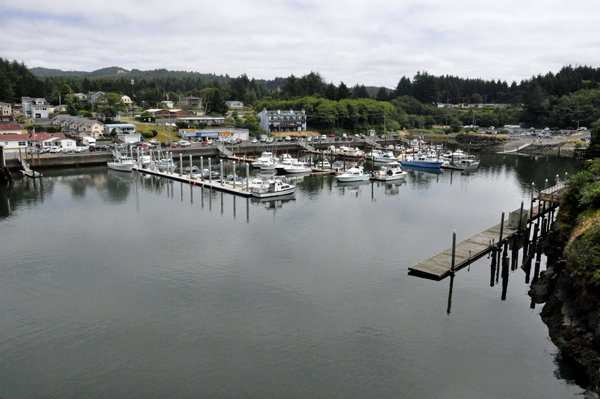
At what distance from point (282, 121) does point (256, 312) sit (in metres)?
79.6

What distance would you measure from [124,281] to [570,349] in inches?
726

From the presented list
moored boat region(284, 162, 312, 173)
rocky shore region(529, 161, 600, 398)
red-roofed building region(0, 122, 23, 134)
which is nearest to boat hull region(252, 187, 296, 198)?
moored boat region(284, 162, 312, 173)

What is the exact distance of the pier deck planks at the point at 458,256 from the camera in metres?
21.4

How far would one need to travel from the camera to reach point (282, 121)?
95.4 meters

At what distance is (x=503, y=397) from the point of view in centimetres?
1365

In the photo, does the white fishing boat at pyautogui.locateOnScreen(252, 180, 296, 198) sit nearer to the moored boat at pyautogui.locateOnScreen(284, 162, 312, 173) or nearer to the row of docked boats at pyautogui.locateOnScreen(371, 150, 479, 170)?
the moored boat at pyautogui.locateOnScreen(284, 162, 312, 173)

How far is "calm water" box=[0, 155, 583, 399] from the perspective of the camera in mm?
14383

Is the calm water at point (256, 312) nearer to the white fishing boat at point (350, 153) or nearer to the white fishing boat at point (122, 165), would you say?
the white fishing boat at point (122, 165)

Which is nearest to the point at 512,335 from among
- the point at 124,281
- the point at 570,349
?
the point at 570,349

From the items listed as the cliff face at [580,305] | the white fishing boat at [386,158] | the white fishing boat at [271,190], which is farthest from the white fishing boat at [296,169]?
the cliff face at [580,305]

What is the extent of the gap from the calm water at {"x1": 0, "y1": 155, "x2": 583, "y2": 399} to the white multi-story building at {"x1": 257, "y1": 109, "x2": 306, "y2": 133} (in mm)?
61812

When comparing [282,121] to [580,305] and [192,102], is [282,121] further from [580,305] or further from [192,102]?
[580,305]

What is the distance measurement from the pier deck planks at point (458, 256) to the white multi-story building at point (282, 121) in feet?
236

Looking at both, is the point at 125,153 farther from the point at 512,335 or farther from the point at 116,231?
the point at 512,335
